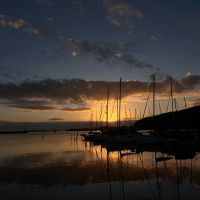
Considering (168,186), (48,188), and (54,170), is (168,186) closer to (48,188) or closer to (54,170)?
(48,188)

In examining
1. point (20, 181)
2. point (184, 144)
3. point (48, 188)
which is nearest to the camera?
point (48, 188)

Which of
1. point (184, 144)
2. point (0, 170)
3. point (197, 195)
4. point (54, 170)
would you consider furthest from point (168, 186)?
point (184, 144)

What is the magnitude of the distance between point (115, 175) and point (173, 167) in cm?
668

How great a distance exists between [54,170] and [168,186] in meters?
12.1

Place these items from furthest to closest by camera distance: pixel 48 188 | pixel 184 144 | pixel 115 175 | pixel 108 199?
1. pixel 184 144
2. pixel 115 175
3. pixel 48 188
4. pixel 108 199

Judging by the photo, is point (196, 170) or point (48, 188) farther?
point (196, 170)

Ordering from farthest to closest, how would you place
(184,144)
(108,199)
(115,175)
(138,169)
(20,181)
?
(184,144) < (138,169) < (115,175) < (20,181) < (108,199)

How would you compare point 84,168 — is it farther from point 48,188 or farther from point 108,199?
point 108,199

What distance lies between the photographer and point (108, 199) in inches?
718

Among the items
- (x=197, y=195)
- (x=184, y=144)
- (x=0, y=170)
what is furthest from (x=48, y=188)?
(x=184, y=144)

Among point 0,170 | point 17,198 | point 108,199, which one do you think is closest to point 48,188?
point 17,198

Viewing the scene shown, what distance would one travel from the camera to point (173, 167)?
30234mm

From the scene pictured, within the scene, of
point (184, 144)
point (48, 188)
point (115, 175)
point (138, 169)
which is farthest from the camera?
point (184, 144)

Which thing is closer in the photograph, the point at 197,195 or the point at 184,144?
the point at 197,195
